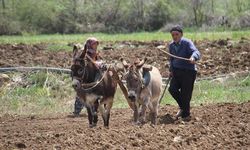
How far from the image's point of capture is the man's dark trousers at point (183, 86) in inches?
488

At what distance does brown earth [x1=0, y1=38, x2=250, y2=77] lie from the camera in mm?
22188

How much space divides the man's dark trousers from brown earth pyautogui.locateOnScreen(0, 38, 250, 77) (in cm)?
824

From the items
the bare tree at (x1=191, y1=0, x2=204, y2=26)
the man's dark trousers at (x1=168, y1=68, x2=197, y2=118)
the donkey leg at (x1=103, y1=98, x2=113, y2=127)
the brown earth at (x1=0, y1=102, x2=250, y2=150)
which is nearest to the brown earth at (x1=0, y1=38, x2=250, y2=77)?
the man's dark trousers at (x1=168, y1=68, x2=197, y2=118)

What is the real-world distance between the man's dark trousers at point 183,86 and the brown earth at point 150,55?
8.24 m

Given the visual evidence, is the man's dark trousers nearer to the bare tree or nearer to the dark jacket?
the dark jacket

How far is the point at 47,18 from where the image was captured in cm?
5306

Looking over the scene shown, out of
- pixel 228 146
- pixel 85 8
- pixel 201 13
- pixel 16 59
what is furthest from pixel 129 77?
pixel 85 8

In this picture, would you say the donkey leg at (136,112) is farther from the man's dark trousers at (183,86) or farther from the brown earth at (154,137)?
the man's dark trousers at (183,86)

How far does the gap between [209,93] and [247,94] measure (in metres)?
1.14

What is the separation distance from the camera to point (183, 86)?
12516 millimetres

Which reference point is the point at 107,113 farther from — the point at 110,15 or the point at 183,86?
the point at 110,15

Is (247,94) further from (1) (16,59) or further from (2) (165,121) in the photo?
(1) (16,59)

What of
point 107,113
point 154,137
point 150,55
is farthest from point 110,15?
point 154,137

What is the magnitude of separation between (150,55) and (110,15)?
102 feet
